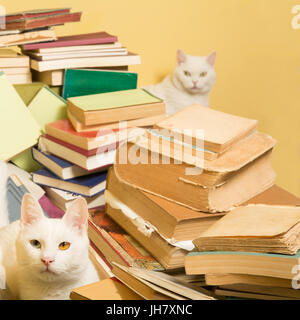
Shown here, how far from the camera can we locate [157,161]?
960mm

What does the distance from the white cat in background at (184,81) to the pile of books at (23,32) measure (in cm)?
58

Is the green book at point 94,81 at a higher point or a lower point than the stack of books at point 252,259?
higher

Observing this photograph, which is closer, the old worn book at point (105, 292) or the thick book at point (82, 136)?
the old worn book at point (105, 292)

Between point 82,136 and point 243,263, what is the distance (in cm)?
65

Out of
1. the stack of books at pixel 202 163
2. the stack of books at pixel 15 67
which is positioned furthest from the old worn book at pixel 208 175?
the stack of books at pixel 15 67

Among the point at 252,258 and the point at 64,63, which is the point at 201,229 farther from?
the point at 64,63

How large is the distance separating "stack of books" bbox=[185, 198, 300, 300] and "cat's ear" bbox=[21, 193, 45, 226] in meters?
0.27

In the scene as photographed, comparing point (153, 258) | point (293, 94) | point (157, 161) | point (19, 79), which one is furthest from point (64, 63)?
point (293, 94)

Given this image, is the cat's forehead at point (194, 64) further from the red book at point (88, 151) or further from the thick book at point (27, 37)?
the red book at point (88, 151)

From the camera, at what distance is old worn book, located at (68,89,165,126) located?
1230mm

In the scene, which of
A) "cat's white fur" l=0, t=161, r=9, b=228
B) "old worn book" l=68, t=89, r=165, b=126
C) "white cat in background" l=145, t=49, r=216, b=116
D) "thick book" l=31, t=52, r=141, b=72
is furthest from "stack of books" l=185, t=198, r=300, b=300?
"white cat in background" l=145, t=49, r=216, b=116

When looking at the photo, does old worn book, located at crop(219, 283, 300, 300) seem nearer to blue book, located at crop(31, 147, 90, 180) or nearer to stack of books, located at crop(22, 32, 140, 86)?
blue book, located at crop(31, 147, 90, 180)

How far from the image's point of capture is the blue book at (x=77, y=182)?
1208 mm

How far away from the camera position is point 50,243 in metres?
0.76
